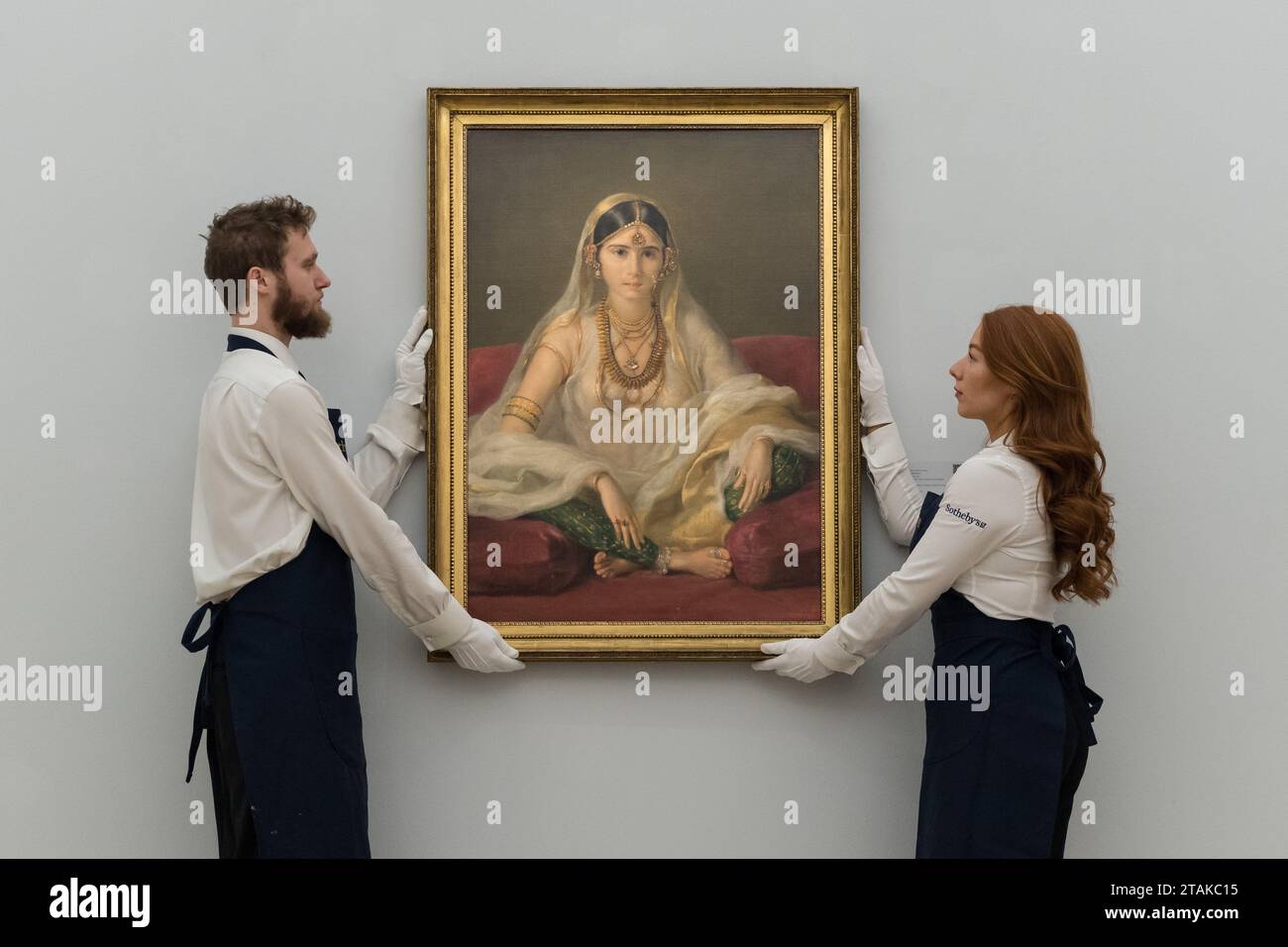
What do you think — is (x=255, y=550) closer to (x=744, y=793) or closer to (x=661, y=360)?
(x=661, y=360)

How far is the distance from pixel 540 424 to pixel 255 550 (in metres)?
0.62

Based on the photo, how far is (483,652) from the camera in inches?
89.7

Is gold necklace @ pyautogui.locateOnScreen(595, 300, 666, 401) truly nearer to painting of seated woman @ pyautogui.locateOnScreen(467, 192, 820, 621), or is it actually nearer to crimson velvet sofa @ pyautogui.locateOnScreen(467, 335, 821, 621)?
painting of seated woman @ pyautogui.locateOnScreen(467, 192, 820, 621)

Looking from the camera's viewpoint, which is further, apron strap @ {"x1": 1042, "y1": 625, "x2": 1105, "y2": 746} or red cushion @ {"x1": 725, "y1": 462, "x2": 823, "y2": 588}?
red cushion @ {"x1": 725, "y1": 462, "x2": 823, "y2": 588}

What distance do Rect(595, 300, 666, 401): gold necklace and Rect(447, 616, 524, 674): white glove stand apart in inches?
22.0

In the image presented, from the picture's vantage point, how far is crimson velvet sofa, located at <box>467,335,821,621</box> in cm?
237

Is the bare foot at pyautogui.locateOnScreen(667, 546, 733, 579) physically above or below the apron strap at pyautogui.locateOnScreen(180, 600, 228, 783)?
above

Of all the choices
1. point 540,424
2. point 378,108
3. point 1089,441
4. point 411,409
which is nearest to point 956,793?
point 1089,441

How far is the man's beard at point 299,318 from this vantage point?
2180 millimetres

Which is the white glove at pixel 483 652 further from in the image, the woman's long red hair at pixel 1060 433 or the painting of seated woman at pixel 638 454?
the woman's long red hair at pixel 1060 433

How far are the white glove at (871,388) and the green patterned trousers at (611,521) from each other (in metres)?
0.17

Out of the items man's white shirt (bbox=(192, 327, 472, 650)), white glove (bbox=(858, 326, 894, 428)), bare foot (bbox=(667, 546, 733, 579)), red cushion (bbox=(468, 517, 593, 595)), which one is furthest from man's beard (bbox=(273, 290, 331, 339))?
white glove (bbox=(858, 326, 894, 428))

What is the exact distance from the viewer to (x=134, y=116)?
2.41 meters

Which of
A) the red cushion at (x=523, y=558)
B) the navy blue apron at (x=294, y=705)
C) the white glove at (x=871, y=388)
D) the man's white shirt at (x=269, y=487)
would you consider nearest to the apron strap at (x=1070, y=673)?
the white glove at (x=871, y=388)
